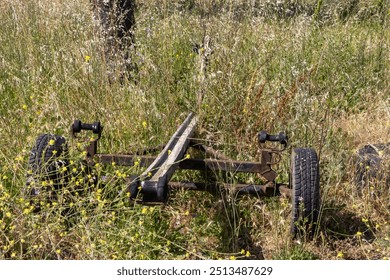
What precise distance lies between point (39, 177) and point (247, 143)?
1766mm

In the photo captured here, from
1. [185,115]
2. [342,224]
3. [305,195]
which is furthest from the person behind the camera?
[185,115]

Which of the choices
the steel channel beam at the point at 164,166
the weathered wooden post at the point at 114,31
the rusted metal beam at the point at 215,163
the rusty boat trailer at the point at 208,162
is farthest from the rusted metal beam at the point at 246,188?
the weathered wooden post at the point at 114,31

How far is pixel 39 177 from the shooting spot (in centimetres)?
300

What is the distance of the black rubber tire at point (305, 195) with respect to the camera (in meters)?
3.08

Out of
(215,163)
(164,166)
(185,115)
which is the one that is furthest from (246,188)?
(185,115)

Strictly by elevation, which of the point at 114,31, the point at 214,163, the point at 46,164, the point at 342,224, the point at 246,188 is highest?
the point at 114,31

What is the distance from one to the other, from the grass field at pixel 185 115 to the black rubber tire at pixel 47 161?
75 mm

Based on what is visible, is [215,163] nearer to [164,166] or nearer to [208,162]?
[208,162]

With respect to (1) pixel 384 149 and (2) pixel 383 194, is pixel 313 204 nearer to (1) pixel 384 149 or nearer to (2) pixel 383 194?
A: (2) pixel 383 194

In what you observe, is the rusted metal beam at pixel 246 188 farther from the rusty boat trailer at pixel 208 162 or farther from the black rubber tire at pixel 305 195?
the black rubber tire at pixel 305 195

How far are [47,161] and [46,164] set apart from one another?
2cm

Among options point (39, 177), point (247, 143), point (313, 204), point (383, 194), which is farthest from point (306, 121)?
point (39, 177)

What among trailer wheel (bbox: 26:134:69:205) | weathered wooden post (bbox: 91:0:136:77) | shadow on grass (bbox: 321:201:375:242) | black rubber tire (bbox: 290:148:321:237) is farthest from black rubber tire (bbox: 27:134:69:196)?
shadow on grass (bbox: 321:201:375:242)

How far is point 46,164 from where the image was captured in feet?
9.88
